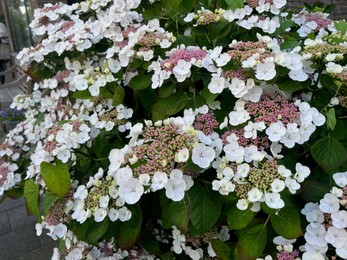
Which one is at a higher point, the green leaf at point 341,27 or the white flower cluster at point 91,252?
the green leaf at point 341,27

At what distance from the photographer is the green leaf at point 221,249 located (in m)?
1.02

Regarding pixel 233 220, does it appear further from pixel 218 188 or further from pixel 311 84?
pixel 311 84

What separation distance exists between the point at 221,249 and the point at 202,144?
1.09ft

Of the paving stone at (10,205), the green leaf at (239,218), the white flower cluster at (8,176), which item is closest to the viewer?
the green leaf at (239,218)

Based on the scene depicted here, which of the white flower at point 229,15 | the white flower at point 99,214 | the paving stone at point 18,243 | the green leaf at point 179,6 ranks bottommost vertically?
the paving stone at point 18,243

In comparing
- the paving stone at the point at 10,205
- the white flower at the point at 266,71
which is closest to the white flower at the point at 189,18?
Answer: the white flower at the point at 266,71

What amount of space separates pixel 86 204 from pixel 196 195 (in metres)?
0.32

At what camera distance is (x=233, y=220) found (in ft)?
3.03

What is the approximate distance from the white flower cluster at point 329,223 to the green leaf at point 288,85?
0.27 metres

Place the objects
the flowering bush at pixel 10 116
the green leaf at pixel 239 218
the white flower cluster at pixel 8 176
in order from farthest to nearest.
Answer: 1. the flowering bush at pixel 10 116
2. the white flower cluster at pixel 8 176
3. the green leaf at pixel 239 218

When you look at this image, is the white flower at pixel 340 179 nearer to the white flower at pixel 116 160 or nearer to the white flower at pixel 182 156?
the white flower at pixel 182 156

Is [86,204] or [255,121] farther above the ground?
[255,121]

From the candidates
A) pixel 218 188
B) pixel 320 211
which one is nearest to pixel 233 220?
pixel 218 188

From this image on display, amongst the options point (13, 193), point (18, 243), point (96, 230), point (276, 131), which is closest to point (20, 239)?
point (18, 243)
